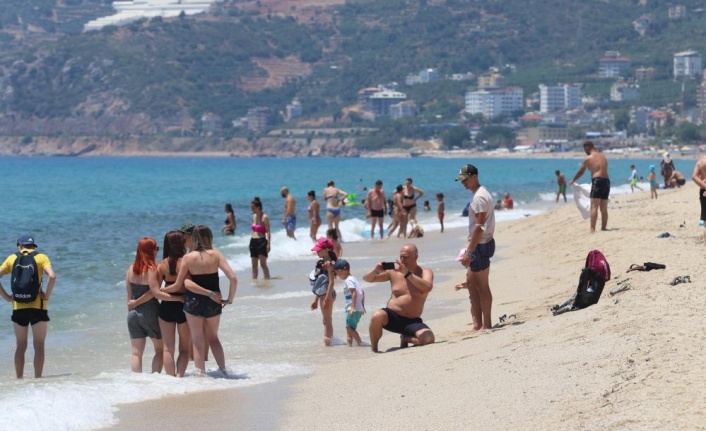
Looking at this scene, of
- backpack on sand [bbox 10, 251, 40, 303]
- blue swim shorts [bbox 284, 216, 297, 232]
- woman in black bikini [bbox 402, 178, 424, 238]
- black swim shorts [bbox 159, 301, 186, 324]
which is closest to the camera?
black swim shorts [bbox 159, 301, 186, 324]

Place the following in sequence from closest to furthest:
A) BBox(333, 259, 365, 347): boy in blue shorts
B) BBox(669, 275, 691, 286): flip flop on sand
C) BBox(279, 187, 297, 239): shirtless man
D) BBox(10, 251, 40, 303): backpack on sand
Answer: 1. BBox(10, 251, 40, 303): backpack on sand
2. BBox(669, 275, 691, 286): flip flop on sand
3. BBox(333, 259, 365, 347): boy in blue shorts
4. BBox(279, 187, 297, 239): shirtless man

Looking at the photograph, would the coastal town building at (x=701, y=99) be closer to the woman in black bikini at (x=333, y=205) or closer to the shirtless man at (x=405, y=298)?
the woman in black bikini at (x=333, y=205)

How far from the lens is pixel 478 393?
25.3ft

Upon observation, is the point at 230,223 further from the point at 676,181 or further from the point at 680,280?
the point at 680,280

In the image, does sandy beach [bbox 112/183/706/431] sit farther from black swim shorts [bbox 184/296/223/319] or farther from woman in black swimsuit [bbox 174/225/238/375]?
black swim shorts [bbox 184/296/223/319]

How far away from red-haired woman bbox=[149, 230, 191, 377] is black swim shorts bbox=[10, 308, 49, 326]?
107 cm

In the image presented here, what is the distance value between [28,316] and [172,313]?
1.26 metres

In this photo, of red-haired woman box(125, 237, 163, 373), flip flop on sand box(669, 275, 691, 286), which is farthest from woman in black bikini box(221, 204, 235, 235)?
flip flop on sand box(669, 275, 691, 286)

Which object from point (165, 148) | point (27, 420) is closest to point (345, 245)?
point (27, 420)

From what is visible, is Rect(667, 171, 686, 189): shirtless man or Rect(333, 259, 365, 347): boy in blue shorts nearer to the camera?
Rect(333, 259, 365, 347): boy in blue shorts

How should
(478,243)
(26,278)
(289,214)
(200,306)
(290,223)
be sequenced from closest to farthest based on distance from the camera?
1. (200,306)
2. (26,278)
3. (478,243)
4. (289,214)
5. (290,223)

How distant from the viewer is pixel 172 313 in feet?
30.4

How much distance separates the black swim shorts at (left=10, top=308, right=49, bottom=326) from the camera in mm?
9742

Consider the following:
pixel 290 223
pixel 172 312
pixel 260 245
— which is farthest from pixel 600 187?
pixel 172 312
